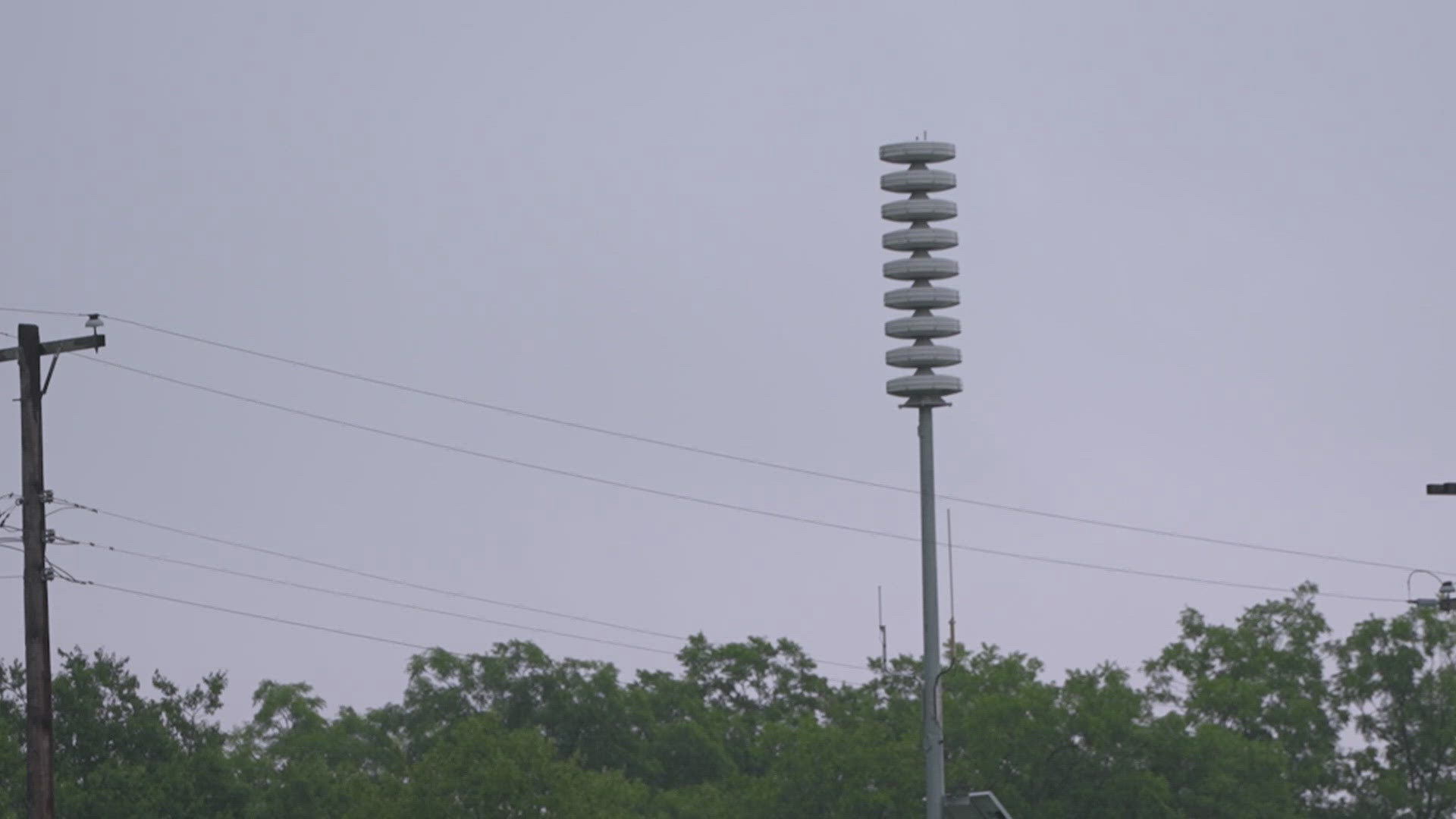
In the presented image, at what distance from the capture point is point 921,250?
33.4 m

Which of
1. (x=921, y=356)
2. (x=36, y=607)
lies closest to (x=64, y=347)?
(x=36, y=607)

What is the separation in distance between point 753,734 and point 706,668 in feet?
21.2

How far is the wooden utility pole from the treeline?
35.9 meters

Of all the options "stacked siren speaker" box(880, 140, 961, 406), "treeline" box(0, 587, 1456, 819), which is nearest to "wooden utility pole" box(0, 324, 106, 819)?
"stacked siren speaker" box(880, 140, 961, 406)

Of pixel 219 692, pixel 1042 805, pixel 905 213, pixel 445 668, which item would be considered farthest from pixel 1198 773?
pixel 905 213

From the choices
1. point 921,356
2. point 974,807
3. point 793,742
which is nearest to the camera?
point 974,807

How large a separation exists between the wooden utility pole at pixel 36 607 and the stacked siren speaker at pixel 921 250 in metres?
11.2

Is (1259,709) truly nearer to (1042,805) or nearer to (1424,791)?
(1424,791)

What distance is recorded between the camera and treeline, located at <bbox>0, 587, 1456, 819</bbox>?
7525 cm

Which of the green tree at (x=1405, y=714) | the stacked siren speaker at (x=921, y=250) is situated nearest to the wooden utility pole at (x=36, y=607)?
the stacked siren speaker at (x=921, y=250)

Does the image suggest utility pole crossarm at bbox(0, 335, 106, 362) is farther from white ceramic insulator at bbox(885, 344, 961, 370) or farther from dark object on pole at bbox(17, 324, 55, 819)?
white ceramic insulator at bbox(885, 344, 961, 370)

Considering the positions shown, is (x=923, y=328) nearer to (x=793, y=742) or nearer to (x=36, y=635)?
(x=36, y=635)

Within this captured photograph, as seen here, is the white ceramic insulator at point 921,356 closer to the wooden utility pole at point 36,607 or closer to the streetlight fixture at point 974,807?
the streetlight fixture at point 974,807

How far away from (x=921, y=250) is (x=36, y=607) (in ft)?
41.6
